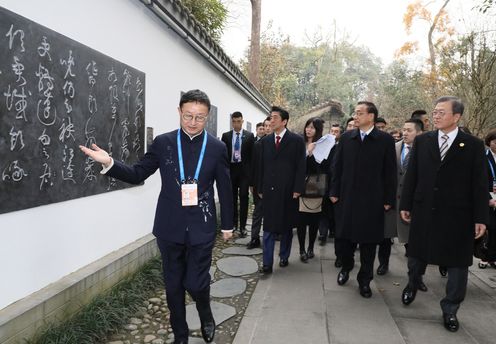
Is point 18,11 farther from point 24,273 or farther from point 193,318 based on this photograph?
point 193,318

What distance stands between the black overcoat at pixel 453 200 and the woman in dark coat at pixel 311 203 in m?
1.80

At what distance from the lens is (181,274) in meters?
2.81

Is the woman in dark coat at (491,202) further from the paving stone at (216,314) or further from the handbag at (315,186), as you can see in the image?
the paving stone at (216,314)

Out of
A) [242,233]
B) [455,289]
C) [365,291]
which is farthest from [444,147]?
[242,233]

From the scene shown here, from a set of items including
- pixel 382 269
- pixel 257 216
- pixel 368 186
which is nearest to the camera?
pixel 368 186

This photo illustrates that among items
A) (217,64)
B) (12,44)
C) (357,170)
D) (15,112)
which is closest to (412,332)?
(357,170)

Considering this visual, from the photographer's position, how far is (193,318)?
11.3 feet

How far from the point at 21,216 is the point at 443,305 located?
11.9 ft

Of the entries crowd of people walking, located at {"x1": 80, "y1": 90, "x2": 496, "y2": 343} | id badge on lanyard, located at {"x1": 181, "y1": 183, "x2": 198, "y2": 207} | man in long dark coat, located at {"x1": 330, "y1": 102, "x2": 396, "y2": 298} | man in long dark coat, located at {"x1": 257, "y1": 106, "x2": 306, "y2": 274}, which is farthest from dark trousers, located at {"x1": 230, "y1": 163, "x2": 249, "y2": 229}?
id badge on lanyard, located at {"x1": 181, "y1": 183, "x2": 198, "y2": 207}

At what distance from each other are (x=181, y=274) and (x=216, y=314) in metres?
0.96

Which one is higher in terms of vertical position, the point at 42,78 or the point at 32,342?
the point at 42,78

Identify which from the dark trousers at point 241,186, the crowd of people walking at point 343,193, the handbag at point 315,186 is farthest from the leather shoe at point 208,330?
the dark trousers at point 241,186

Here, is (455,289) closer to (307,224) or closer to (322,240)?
(307,224)

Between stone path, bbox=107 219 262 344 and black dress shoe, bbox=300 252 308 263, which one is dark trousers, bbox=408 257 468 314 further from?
black dress shoe, bbox=300 252 308 263
